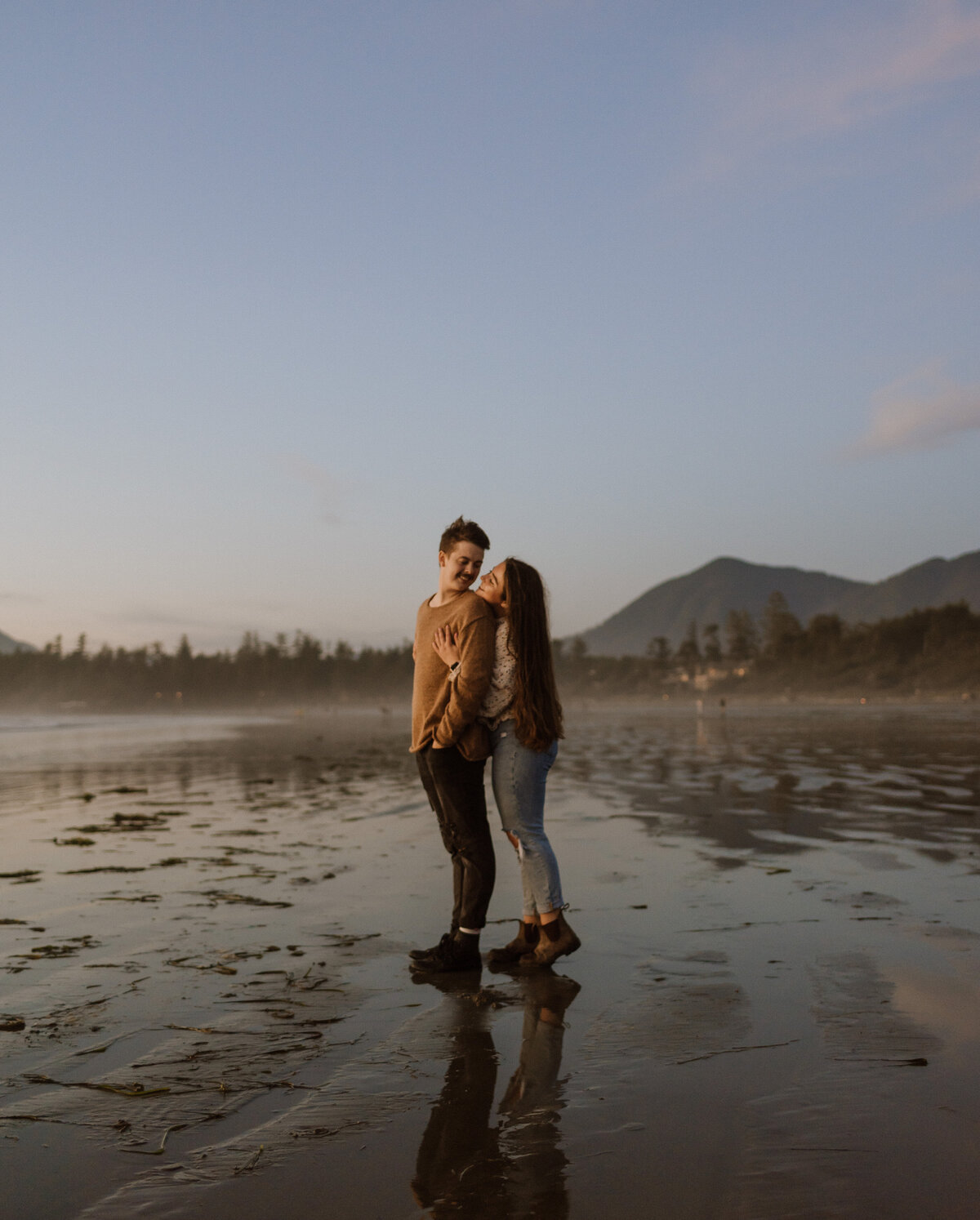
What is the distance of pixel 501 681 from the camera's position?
483 centimetres

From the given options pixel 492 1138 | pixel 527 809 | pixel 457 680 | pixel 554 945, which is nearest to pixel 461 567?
pixel 457 680

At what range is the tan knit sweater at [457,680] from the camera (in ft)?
15.2

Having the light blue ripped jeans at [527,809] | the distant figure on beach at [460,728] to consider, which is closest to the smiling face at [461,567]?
the distant figure on beach at [460,728]

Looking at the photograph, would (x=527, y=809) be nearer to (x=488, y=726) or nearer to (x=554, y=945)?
A: (x=488, y=726)

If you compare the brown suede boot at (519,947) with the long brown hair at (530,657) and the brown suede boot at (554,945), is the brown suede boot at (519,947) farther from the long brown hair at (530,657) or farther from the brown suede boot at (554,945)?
the long brown hair at (530,657)

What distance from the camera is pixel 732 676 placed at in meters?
177

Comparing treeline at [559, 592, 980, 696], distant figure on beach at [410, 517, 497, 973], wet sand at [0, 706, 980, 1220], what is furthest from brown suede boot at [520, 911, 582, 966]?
treeline at [559, 592, 980, 696]

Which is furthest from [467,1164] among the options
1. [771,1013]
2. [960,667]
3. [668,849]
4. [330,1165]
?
[960,667]

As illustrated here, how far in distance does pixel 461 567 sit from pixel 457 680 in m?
0.62

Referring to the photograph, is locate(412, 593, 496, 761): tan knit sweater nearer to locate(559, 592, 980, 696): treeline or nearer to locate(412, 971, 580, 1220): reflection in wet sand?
locate(412, 971, 580, 1220): reflection in wet sand

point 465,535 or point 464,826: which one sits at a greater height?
point 465,535

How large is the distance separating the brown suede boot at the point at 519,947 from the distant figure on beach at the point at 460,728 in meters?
0.14

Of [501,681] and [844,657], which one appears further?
[844,657]

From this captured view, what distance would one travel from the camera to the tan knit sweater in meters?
4.64
